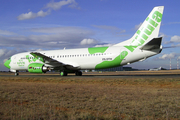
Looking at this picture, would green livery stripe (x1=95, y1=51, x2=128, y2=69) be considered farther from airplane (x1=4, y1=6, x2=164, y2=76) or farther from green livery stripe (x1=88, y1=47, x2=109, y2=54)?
green livery stripe (x1=88, y1=47, x2=109, y2=54)

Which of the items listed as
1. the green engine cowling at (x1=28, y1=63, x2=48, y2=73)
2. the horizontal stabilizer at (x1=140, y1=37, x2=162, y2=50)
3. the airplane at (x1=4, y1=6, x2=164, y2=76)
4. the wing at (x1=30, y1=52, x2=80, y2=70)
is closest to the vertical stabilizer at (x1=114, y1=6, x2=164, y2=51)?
the airplane at (x1=4, y1=6, x2=164, y2=76)

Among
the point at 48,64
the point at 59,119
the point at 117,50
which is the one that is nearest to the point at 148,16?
the point at 117,50

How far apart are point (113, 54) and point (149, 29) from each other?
6000 millimetres

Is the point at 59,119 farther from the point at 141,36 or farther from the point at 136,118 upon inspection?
the point at 141,36

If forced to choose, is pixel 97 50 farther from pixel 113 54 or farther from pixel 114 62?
pixel 114 62

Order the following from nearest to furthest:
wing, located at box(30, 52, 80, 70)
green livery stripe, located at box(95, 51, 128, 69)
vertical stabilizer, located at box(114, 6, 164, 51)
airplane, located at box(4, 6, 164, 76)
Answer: airplane, located at box(4, 6, 164, 76) → vertical stabilizer, located at box(114, 6, 164, 51) → green livery stripe, located at box(95, 51, 128, 69) → wing, located at box(30, 52, 80, 70)

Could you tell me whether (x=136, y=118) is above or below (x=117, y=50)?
below

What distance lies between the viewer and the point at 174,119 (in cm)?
560

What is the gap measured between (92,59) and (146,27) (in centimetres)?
888

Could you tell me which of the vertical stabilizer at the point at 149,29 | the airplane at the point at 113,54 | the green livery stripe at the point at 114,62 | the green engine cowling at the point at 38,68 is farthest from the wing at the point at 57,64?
the vertical stabilizer at the point at 149,29

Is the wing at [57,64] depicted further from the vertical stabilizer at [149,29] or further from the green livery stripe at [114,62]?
the vertical stabilizer at [149,29]

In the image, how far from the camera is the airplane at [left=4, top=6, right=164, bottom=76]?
23562 mm

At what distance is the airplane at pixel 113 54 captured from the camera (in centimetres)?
2356

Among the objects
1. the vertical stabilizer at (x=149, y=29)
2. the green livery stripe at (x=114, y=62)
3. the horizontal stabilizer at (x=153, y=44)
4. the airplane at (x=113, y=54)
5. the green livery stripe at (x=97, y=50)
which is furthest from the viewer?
the green livery stripe at (x=97, y=50)
